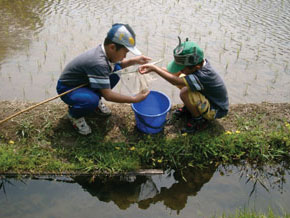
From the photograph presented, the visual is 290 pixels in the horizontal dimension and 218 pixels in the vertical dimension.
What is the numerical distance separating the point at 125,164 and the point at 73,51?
3.08 metres

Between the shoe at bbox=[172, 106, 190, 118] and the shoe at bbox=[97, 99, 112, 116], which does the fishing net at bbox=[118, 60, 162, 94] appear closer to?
the shoe at bbox=[97, 99, 112, 116]

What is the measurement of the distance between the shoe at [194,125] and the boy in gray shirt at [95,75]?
2.23ft

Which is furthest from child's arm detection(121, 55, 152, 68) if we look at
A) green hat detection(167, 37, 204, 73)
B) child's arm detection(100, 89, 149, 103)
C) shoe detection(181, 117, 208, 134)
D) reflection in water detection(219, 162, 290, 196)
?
reflection in water detection(219, 162, 290, 196)

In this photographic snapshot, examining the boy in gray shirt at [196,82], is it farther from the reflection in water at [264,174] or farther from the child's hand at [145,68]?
the reflection in water at [264,174]

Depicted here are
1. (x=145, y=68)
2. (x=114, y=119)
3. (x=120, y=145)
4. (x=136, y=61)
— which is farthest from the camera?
(x=114, y=119)

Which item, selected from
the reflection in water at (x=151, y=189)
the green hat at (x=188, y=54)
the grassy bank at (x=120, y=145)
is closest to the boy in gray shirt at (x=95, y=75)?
the grassy bank at (x=120, y=145)

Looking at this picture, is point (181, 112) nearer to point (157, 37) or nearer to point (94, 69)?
point (94, 69)

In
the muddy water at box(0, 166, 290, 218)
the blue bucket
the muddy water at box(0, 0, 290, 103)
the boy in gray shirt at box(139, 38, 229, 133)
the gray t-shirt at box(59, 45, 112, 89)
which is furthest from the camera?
the muddy water at box(0, 0, 290, 103)

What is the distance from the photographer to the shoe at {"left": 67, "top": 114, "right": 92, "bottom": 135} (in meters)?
2.87

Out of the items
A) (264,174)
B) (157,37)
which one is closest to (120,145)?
(264,174)

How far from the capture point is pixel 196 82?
273 centimetres

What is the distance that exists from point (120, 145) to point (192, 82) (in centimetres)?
96

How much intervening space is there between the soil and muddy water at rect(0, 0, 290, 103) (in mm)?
496

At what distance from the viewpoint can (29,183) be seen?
2.48 meters
